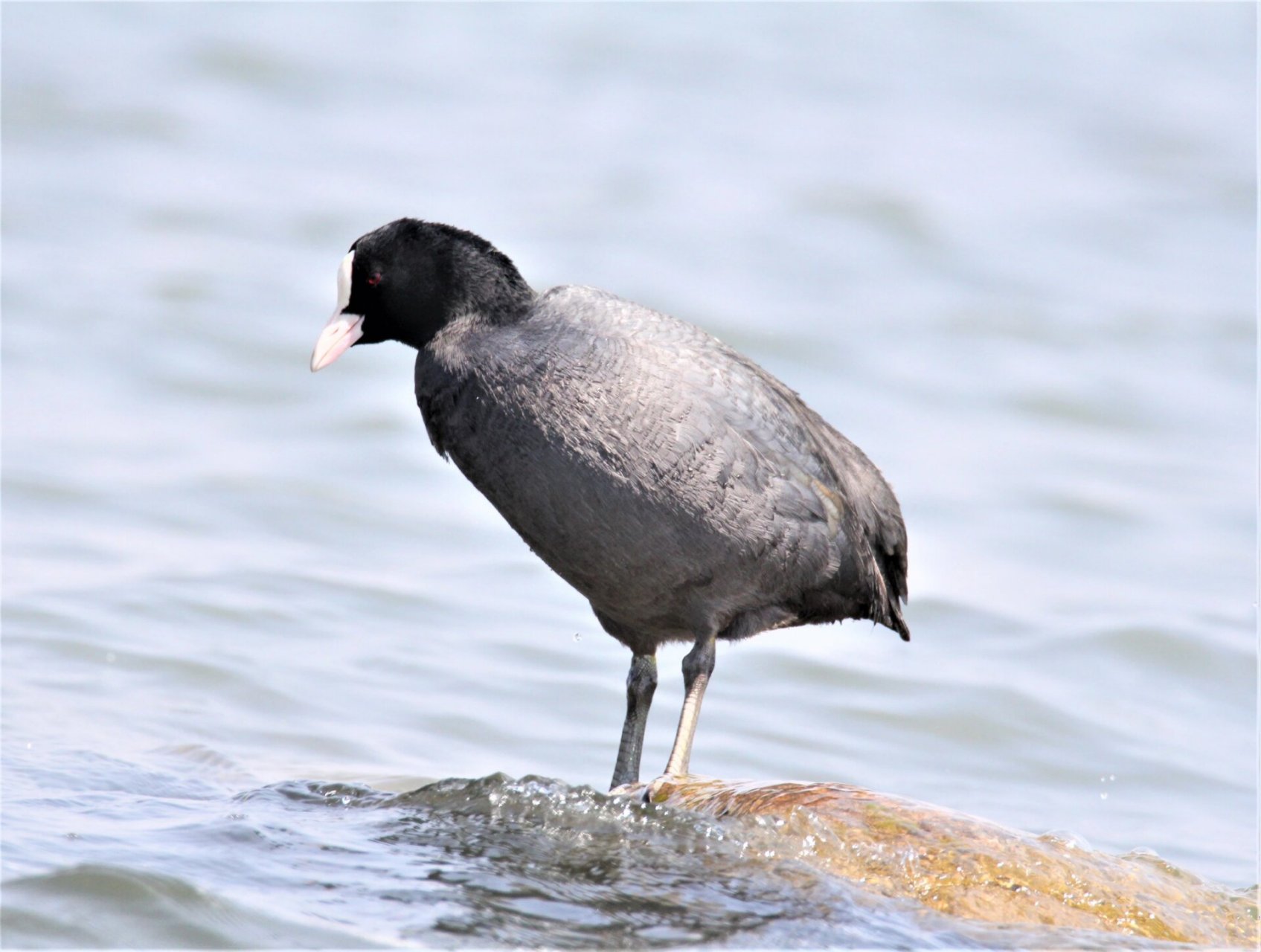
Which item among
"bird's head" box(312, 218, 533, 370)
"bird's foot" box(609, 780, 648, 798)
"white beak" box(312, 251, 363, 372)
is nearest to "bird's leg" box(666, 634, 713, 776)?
"bird's foot" box(609, 780, 648, 798)

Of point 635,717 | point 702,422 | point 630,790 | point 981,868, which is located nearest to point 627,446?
point 702,422

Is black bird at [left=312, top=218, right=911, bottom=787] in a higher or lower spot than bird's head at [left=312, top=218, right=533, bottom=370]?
lower

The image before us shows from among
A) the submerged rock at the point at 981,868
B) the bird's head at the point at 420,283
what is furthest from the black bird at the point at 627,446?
the submerged rock at the point at 981,868

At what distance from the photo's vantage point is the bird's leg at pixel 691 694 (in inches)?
173

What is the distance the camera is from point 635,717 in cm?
475

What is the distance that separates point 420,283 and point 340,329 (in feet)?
0.93

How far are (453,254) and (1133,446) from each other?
6127 mm

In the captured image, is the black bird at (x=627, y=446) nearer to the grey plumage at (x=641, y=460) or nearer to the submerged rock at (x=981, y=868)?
the grey plumage at (x=641, y=460)

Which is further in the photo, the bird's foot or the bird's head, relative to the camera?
the bird's head

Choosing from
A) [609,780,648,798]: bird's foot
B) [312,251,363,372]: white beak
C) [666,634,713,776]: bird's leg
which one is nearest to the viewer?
[609,780,648,798]: bird's foot

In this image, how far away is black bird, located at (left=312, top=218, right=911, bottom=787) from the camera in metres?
4.14

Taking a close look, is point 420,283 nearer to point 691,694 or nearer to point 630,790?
point 691,694

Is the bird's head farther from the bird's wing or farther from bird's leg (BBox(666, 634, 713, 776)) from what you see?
bird's leg (BBox(666, 634, 713, 776))

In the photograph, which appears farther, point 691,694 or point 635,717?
point 635,717
